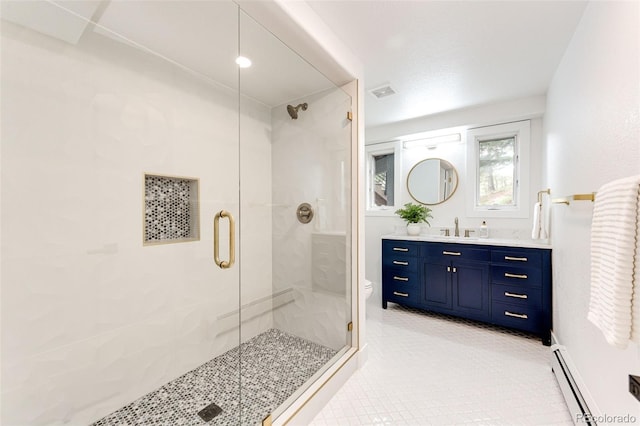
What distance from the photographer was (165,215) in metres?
1.90

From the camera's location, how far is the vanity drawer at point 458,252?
2.69 metres

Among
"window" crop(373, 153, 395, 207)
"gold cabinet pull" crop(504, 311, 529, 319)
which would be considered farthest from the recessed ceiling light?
"gold cabinet pull" crop(504, 311, 529, 319)

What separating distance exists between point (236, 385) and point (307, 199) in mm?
1449

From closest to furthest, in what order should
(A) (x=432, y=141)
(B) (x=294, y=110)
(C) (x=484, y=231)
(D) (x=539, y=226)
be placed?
(B) (x=294, y=110) < (D) (x=539, y=226) < (C) (x=484, y=231) < (A) (x=432, y=141)

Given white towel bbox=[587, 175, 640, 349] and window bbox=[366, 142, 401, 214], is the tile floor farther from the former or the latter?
window bbox=[366, 142, 401, 214]

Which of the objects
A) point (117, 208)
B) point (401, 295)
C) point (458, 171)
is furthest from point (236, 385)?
point (458, 171)

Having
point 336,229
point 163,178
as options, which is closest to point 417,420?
point 336,229

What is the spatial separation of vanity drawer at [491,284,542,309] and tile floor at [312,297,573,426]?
319mm

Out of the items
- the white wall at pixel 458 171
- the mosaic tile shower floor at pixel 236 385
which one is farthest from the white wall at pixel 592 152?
the mosaic tile shower floor at pixel 236 385

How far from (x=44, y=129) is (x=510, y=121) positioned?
391 centimetres

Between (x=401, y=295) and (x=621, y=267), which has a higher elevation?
(x=621, y=267)

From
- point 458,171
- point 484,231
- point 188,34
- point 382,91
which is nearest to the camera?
point 188,34

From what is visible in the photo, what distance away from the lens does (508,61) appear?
2.16m

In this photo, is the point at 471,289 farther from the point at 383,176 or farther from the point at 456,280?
the point at 383,176
